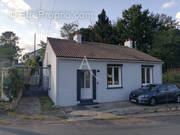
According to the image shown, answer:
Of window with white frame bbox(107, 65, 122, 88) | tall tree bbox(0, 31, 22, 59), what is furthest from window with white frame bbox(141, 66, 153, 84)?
tall tree bbox(0, 31, 22, 59)

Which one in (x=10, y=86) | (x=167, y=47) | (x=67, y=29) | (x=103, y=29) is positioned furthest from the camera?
(x=67, y=29)

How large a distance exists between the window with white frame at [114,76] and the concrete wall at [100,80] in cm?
32

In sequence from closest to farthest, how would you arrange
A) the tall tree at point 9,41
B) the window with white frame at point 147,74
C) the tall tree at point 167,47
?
the window with white frame at point 147,74 < the tall tree at point 167,47 < the tall tree at point 9,41

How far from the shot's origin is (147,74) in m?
12.5

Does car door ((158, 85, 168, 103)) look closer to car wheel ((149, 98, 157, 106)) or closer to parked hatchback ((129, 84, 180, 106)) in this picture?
parked hatchback ((129, 84, 180, 106))

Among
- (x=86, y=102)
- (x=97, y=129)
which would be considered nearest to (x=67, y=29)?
(x=86, y=102)

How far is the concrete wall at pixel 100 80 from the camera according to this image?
887 cm

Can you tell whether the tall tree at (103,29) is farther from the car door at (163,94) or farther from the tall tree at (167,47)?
the car door at (163,94)

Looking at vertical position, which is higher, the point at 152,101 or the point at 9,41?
the point at 9,41

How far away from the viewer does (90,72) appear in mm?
9805

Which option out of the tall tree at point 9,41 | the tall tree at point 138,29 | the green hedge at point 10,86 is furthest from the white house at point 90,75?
the tall tree at point 9,41

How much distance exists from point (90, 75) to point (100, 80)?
0.87 meters

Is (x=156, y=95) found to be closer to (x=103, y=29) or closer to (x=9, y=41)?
(x=103, y=29)

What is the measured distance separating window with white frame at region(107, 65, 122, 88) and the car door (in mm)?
2954
